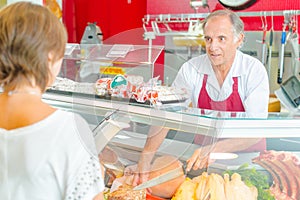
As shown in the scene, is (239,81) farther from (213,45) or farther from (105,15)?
(105,15)

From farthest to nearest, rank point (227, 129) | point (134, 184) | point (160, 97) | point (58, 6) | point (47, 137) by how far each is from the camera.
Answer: point (58, 6)
point (160, 97)
point (134, 184)
point (227, 129)
point (47, 137)

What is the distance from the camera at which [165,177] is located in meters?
1.44

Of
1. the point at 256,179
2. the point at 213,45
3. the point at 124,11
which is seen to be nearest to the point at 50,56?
the point at 256,179

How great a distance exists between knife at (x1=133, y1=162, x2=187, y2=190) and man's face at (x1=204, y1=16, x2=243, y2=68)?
81cm

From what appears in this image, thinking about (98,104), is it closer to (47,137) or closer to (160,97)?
(160,97)

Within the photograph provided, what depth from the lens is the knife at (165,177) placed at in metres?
1.44

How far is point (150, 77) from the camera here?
1.71 metres

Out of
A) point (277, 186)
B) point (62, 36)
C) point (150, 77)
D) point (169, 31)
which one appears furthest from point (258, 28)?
point (62, 36)

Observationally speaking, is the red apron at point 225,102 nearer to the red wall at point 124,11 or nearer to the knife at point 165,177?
the knife at point 165,177

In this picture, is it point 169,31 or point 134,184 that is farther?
point 169,31

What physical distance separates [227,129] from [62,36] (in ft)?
2.11

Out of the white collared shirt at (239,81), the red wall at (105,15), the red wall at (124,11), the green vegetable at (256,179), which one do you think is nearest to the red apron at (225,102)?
the white collared shirt at (239,81)

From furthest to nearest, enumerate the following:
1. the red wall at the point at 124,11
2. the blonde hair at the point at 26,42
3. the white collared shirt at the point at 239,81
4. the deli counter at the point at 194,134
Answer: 1. the red wall at the point at 124,11
2. the white collared shirt at the point at 239,81
3. the deli counter at the point at 194,134
4. the blonde hair at the point at 26,42

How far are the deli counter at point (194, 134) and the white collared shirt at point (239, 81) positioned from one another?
448mm
